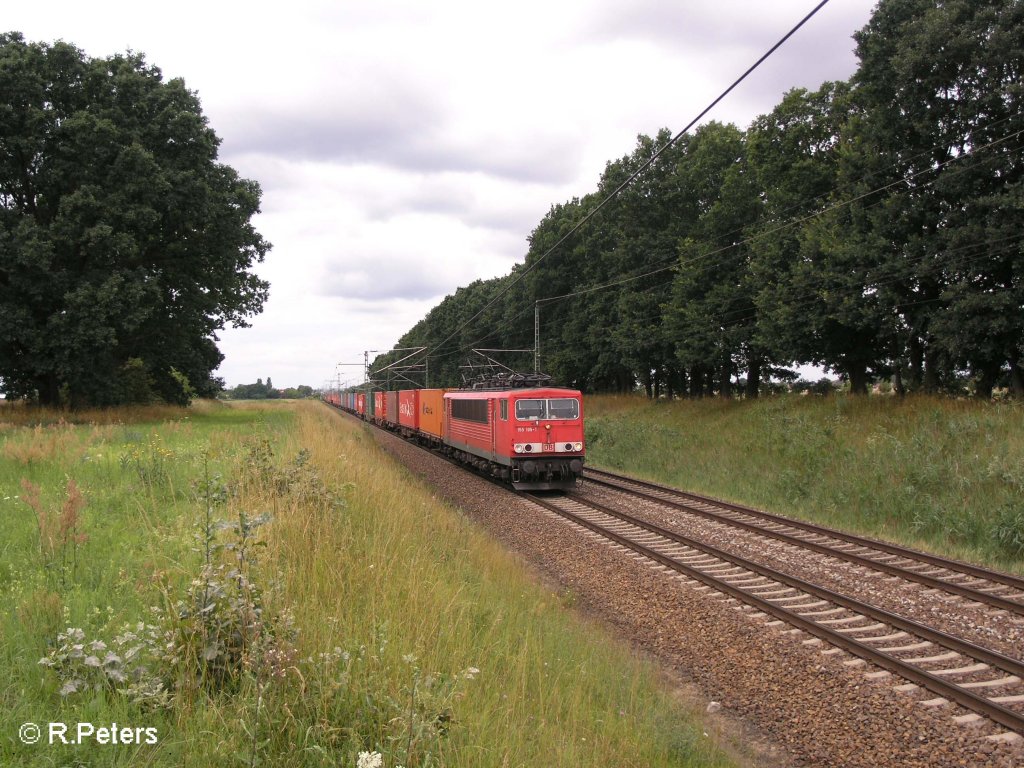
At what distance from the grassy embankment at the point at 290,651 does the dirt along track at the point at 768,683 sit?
0.64m

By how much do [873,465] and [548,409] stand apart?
307 inches

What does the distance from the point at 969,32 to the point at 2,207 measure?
3158cm

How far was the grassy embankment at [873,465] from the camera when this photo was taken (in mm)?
11703

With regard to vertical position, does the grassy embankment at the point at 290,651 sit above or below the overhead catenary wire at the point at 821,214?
below

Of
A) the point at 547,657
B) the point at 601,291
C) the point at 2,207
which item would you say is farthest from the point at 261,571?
the point at 601,291

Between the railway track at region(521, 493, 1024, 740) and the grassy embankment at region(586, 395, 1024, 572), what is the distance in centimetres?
372

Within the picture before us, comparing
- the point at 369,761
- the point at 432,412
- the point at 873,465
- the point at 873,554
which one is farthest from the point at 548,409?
the point at 369,761

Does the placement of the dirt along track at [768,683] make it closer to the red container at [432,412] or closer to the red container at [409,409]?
the red container at [432,412]

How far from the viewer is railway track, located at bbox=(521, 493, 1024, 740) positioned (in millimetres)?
5473

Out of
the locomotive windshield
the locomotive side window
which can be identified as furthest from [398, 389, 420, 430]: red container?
the locomotive windshield

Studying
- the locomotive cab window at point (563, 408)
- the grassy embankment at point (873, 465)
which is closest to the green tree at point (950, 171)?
the grassy embankment at point (873, 465)

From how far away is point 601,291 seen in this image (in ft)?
142

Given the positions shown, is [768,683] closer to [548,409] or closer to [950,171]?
[548,409]

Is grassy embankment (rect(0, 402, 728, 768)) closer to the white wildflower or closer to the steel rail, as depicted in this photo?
the white wildflower
